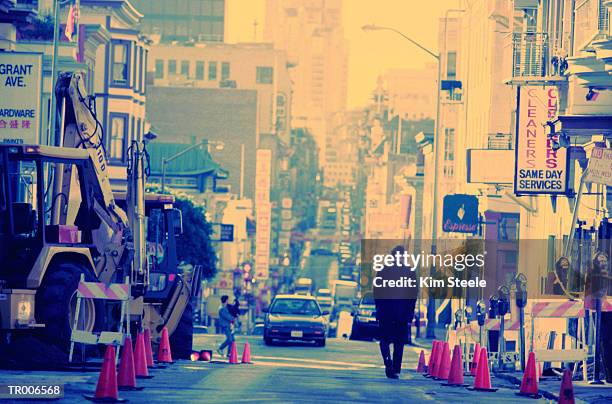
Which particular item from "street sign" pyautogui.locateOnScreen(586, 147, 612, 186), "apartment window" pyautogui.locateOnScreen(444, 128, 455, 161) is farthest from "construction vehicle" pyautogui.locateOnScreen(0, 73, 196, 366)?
"apartment window" pyautogui.locateOnScreen(444, 128, 455, 161)

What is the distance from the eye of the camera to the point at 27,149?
20.8 meters

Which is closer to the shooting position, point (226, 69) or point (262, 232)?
point (262, 232)

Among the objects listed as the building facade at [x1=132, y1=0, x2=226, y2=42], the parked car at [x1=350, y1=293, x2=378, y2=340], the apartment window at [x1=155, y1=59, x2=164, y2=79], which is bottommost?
the parked car at [x1=350, y1=293, x2=378, y2=340]

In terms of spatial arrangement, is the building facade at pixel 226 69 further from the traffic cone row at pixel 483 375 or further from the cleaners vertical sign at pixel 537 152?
Answer: the traffic cone row at pixel 483 375

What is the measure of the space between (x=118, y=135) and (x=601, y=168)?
44.3 m

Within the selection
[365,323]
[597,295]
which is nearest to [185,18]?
[365,323]

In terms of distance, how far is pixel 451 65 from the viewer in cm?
9512

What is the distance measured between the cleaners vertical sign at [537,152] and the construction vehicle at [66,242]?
14060mm

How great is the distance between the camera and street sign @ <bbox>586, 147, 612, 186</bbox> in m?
23.6

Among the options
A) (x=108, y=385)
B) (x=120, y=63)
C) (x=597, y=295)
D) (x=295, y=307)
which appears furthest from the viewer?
(x=120, y=63)

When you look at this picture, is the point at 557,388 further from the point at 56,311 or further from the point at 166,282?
the point at 166,282

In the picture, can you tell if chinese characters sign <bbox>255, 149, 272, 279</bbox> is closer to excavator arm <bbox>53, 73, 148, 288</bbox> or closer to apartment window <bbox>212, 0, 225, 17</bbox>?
apartment window <bbox>212, 0, 225, 17</bbox>

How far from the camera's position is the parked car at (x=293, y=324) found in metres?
39.0

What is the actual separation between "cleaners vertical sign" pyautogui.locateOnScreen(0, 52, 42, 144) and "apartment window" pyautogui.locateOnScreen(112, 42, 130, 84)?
114ft
